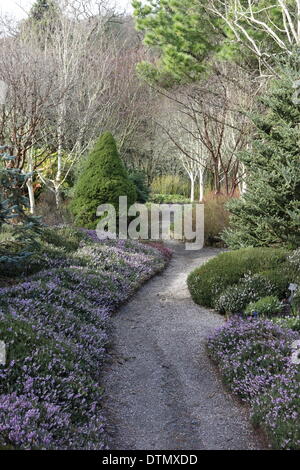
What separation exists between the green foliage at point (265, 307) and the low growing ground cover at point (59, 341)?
1811mm

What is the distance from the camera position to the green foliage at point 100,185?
10.1 m

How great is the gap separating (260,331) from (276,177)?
341 centimetres

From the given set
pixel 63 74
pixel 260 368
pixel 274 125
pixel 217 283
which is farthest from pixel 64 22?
pixel 260 368

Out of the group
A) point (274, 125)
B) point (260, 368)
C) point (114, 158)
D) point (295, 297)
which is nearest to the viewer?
point (260, 368)

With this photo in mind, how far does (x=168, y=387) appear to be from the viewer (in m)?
4.15

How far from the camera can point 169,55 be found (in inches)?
561

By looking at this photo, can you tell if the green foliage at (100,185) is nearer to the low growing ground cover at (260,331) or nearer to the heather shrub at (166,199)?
the low growing ground cover at (260,331)

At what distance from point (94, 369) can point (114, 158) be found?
22.4 ft

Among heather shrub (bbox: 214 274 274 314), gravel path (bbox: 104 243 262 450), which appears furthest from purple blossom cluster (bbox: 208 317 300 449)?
heather shrub (bbox: 214 274 274 314)

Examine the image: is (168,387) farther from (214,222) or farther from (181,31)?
(181,31)

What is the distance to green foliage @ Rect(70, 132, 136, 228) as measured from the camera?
397 inches

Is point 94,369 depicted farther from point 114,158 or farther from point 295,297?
point 114,158

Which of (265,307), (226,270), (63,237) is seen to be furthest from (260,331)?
(63,237)
